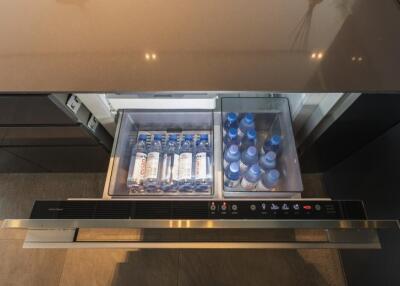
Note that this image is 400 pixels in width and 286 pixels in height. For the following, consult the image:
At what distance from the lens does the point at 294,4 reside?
814 millimetres

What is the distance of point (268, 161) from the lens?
0.89m

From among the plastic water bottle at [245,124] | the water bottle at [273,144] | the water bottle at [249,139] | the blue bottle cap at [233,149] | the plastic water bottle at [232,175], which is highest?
the plastic water bottle at [245,124]

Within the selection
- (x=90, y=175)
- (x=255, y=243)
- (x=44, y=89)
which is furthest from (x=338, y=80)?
(x=90, y=175)

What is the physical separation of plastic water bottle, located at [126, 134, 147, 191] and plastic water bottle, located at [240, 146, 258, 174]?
0.33 m

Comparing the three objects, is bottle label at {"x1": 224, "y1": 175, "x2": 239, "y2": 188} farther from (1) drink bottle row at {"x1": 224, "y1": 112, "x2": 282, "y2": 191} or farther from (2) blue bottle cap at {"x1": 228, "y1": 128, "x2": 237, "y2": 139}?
(2) blue bottle cap at {"x1": 228, "y1": 128, "x2": 237, "y2": 139}

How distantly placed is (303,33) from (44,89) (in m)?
0.71

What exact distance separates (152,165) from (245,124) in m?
0.36

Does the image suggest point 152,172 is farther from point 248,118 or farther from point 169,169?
point 248,118

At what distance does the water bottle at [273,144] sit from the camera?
91cm

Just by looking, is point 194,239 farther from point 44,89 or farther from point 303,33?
point 303,33

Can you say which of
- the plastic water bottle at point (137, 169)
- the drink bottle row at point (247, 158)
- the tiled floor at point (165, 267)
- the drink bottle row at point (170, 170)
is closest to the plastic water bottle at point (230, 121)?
the drink bottle row at point (247, 158)

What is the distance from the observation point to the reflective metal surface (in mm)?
661

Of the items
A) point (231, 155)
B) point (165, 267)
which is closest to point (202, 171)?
point (231, 155)

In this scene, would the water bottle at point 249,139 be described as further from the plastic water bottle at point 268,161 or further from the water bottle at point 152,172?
the water bottle at point 152,172
